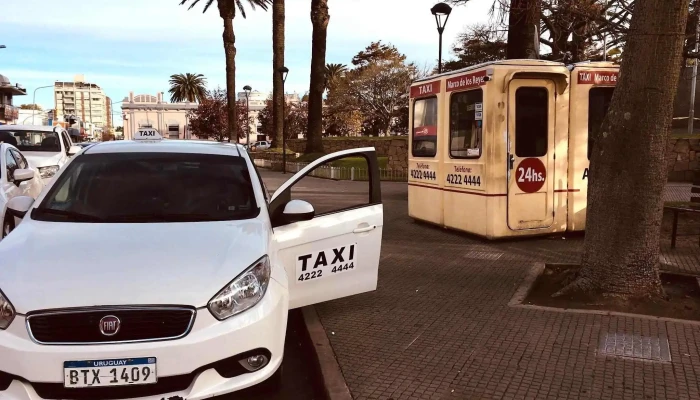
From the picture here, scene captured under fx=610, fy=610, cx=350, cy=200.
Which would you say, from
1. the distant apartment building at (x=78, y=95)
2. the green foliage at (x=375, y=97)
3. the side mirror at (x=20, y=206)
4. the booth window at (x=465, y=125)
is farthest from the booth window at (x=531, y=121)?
the distant apartment building at (x=78, y=95)

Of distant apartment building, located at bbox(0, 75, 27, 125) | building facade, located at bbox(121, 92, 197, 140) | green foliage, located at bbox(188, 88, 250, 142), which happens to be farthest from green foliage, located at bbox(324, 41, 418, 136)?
building facade, located at bbox(121, 92, 197, 140)

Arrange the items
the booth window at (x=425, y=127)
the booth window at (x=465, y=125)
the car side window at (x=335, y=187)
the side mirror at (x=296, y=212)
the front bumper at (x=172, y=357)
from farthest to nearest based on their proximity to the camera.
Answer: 1. the car side window at (x=335, y=187)
2. the booth window at (x=425, y=127)
3. the booth window at (x=465, y=125)
4. the side mirror at (x=296, y=212)
5. the front bumper at (x=172, y=357)

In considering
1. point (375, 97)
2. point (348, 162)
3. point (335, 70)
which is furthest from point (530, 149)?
point (335, 70)

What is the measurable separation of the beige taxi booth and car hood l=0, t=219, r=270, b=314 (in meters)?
5.42

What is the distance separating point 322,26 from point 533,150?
18887 mm

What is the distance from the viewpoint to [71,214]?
4418 millimetres

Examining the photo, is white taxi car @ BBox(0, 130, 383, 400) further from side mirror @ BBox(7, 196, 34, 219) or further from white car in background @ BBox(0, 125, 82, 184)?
white car in background @ BBox(0, 125, 82, 184)

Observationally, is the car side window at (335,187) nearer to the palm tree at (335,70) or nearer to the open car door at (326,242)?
the open car door at (326,242)

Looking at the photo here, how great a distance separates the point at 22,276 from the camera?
3428mm

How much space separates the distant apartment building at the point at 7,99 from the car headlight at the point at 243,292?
238 feet

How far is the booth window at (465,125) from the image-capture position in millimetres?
8984

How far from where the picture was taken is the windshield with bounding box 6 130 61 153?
14031 mm

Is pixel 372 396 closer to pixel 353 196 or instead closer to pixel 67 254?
pixel 67 254

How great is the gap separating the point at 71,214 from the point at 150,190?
60 cm
